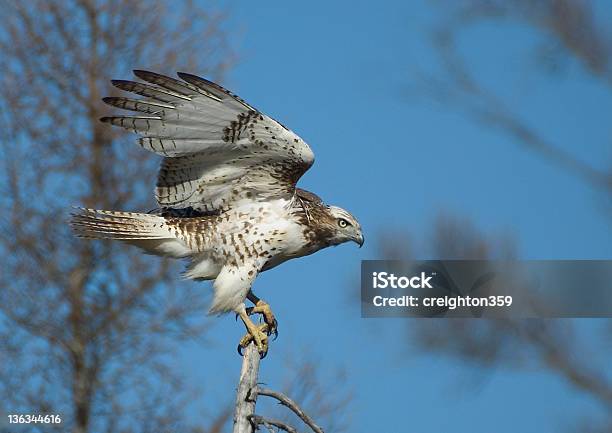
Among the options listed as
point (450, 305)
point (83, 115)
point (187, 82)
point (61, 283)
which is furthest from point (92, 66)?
point (187, 82)

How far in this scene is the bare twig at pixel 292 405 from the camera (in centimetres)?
502

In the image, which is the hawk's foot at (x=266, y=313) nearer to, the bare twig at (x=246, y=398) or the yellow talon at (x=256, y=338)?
the yellow talon at (x=256, y=338)

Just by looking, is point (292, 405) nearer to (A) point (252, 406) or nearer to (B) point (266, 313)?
(A) point (252, 406)

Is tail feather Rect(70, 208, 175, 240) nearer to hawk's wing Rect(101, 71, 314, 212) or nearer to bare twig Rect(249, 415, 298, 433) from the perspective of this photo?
hawk's wing Rect(101, 71, 314, 212)

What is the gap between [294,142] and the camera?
5.87m

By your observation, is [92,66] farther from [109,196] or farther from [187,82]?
[187,82]

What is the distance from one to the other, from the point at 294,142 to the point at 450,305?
249 cm

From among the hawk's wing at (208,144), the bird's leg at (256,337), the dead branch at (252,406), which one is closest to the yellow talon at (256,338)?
the bird's leg at (256,337)

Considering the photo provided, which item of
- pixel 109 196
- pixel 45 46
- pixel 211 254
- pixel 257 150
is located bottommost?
pixel 211 254

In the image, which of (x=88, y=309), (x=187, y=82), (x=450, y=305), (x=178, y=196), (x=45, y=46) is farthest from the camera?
(x=45, y=46)

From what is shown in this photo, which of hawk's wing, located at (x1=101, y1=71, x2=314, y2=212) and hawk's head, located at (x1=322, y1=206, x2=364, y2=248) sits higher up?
hawk's wing, located at (x1=101, y1=71, x2=314, y2=212)

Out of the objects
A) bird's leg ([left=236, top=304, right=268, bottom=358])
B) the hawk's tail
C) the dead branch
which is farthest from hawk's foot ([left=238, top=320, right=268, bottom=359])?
the hawk's tail

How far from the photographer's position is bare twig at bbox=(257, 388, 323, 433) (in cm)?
502

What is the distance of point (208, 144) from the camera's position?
19.2ft
